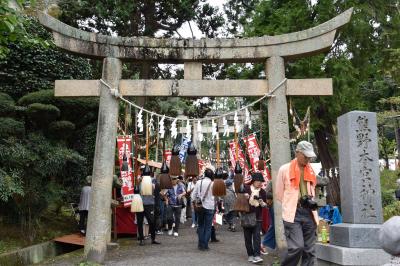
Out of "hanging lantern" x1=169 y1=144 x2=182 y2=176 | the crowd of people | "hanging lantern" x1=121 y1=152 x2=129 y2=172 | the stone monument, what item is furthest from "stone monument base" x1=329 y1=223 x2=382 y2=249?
"hanging lantern" x1=121 y1=152 x2=129 y2=172

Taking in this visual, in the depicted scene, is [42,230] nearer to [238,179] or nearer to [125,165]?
[125,165]

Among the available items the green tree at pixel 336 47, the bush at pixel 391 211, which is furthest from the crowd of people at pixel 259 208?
the bush at pixel 391 211

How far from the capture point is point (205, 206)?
34.9 feet

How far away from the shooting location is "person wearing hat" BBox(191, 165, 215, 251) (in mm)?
10734

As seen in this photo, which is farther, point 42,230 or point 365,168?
point 42,230

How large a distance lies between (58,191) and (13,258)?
8.33 feet

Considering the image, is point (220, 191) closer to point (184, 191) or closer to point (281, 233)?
point (281, 233)

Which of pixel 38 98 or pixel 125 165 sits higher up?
pixel 38 98

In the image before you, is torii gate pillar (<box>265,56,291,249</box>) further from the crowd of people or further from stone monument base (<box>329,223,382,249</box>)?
stone monument base (<box>329,223,382,249</box>)

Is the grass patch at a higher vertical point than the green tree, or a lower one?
lower

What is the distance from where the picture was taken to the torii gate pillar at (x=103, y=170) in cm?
952

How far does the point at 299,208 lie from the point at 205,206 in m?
4.51

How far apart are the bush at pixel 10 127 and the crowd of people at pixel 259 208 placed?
12.7 ft

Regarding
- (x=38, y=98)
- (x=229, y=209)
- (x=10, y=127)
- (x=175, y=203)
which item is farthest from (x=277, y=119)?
(x=229, y=209)
